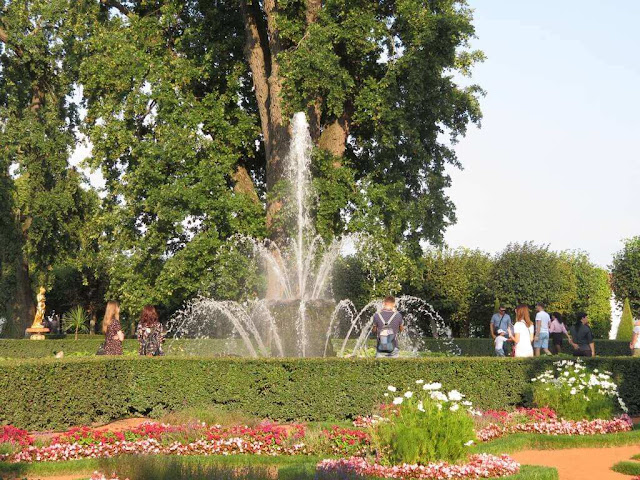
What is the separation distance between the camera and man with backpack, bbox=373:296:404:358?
48.2 feet

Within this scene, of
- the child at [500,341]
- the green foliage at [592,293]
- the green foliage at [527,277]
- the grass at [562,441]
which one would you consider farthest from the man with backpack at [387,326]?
the green foliage at [592,293]

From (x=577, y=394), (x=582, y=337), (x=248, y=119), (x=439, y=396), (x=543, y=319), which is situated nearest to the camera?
(x=439, y=396)

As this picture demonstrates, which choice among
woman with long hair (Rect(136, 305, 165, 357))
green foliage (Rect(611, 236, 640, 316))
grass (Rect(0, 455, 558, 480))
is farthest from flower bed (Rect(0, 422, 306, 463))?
green foliage (Rect(611, 236, 640, 316))

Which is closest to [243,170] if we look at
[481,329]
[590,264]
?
[481,329]

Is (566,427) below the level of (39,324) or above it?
below

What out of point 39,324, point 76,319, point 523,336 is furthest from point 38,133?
point 523,336

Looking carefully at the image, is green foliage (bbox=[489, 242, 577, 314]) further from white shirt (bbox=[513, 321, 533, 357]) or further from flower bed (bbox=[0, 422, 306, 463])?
flower bed (bbox=[0, 422, 306, 463])

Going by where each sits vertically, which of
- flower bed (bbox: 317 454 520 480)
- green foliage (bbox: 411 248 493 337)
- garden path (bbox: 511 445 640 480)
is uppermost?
green foliage (bbox: 411 248 493 337)

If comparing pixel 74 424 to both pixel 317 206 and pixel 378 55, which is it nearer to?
pixel 317 206

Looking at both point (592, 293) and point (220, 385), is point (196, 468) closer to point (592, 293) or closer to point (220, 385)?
point (220, 385)

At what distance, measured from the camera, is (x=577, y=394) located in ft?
44.8

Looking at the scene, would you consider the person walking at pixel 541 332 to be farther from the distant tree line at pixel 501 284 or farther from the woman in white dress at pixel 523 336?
the distant tree line at pixel 501 284

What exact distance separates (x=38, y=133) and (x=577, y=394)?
22.2m

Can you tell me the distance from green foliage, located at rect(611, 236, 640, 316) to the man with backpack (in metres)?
43.3
